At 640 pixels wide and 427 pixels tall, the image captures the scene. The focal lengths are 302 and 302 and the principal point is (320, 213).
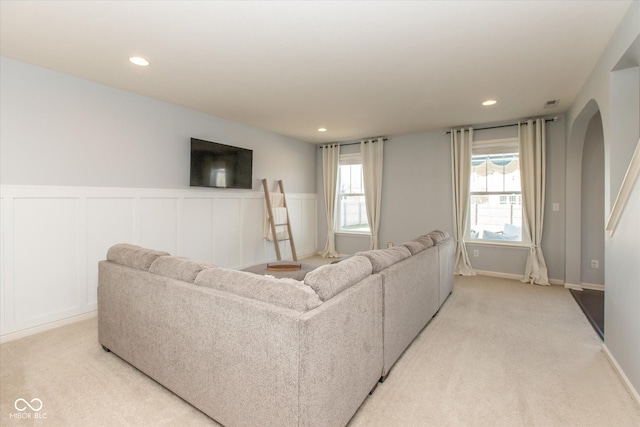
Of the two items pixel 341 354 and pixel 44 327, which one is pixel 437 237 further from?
pixel 44 327

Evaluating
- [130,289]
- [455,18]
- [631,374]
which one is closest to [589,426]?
[631,374]

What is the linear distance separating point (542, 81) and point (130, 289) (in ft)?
13.6

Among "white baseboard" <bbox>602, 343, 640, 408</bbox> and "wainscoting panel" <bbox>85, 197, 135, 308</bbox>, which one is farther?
"wainscoting panel" <bbox>85, 197, 135, 308</bbox>

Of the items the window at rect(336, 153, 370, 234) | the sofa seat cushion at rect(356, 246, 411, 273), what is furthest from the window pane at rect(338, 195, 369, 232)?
the sofa seat cushion at rect(356, 246, 411, 273)

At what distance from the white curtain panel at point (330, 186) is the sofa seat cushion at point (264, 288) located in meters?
4.65

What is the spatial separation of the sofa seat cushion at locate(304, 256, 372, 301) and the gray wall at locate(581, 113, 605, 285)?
399 centimetres

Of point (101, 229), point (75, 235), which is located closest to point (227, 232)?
point (101, 229)

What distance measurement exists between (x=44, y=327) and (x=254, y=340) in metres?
2.72

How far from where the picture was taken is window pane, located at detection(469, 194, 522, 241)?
471cm

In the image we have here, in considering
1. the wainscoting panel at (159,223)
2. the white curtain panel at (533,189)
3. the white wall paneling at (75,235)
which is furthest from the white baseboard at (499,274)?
the wainscoting panel at (159,223)

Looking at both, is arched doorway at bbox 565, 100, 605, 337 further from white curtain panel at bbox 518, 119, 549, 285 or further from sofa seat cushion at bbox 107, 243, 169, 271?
sofa seat cushion at bbox 107, 243, 169, 271

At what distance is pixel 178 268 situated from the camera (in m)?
1.85

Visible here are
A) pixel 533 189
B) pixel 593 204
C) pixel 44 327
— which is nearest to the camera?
pixel 44 327

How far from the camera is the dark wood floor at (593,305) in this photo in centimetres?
291
